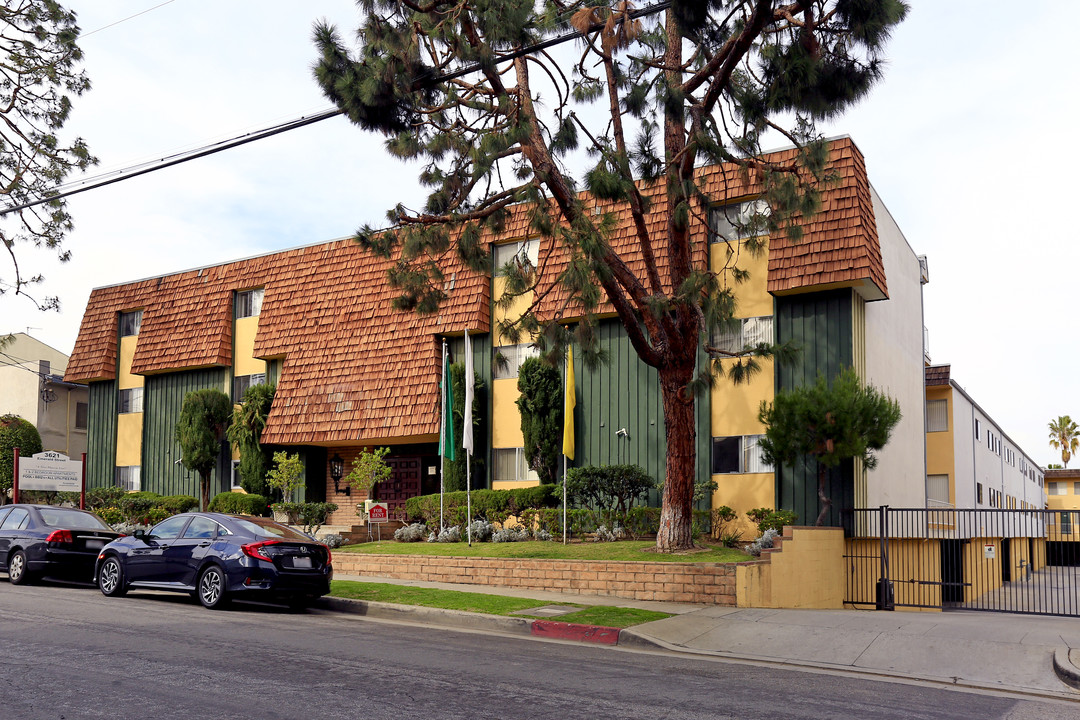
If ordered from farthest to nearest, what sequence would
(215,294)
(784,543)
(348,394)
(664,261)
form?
1. (215,294)
2. (348,394)
3. (664,261)
4. (784,543)

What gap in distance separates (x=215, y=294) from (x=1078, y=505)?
60.6 metres

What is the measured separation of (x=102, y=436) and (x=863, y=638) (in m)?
29.5

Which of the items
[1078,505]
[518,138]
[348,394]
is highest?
[518,138]

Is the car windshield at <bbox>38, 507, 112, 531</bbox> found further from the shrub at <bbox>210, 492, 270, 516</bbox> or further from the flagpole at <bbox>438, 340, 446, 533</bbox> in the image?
the shrub at <bbox>210, 492, 270, 516</bbox>

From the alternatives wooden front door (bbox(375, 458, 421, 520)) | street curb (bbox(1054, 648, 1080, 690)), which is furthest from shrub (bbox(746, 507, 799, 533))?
wooden front door (bbox(375, 458, 421, 520))

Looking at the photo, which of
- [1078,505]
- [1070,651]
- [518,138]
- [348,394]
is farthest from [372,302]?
[1078,505]

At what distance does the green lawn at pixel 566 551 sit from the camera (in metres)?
17.4

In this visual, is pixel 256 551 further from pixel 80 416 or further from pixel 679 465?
pixel 80 416

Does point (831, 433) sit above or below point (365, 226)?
below

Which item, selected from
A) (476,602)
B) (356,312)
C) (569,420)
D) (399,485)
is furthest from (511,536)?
(356,312)

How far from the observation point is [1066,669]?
33.4 ft

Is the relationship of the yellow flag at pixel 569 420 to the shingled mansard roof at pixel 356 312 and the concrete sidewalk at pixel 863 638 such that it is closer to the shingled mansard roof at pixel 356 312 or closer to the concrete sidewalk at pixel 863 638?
the shingled mansard roof at pixel 356 312

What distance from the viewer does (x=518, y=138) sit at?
15930 mm

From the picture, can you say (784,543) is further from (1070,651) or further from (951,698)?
(951,698)
